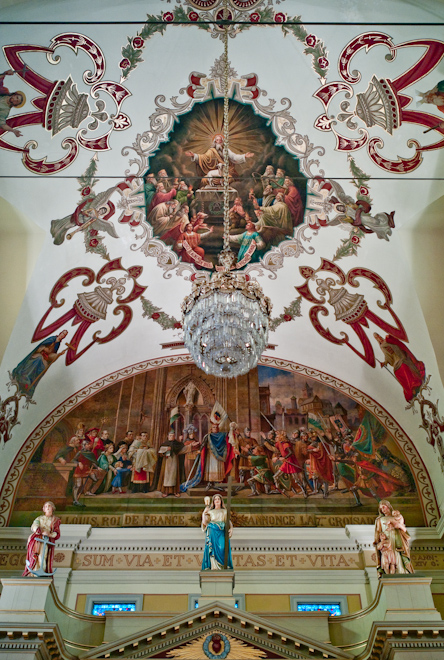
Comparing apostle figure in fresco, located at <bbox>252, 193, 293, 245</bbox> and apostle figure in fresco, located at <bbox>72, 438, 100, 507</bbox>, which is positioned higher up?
apostle figure in fresco, located at <bbox>252, 193, 293, 245</bbox>

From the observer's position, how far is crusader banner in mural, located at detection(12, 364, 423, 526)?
12.7 meters

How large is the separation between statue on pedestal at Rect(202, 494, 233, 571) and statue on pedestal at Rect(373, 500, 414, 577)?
2263mm

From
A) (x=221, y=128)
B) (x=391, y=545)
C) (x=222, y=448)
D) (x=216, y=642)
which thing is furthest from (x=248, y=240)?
(x=216, y=642)

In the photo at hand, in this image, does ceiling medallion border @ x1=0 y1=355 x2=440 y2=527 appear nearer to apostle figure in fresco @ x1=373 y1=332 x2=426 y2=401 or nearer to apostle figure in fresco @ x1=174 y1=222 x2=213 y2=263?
apostle figure in fresco @ x1=373 y1=332 x2=426 y2=401

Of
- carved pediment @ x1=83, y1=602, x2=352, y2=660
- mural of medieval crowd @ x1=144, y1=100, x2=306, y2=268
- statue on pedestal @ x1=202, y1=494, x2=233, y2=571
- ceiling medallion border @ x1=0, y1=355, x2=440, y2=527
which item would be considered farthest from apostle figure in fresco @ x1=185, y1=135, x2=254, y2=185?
carved pediment @ x1=83, y1=602, x2=352, y2=660

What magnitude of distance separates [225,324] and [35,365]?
5269 mm

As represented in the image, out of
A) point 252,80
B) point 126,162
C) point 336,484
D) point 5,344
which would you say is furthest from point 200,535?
point 252,80

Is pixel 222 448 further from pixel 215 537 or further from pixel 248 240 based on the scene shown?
pixel 248 240

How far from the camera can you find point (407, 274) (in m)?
11.5

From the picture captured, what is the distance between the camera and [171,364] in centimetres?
1439

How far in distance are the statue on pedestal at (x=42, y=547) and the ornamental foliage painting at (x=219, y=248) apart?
6.03 ft

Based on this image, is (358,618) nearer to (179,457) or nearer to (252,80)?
(179,457)

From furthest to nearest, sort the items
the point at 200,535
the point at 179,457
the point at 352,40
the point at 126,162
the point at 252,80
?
the point at 179,457 < the point at 200,535 < the point at 126,162 < the point at 252,80 < the point at 352,40

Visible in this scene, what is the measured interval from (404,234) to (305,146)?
6.98ft
